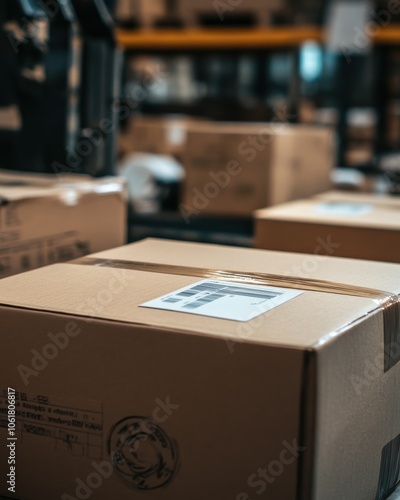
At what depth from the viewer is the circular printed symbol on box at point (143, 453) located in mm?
869

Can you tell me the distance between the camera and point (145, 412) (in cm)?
87

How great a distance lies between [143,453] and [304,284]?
34 cm

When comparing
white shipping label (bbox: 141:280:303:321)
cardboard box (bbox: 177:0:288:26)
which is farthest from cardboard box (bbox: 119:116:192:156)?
white shipping label (bbox: 141:280:303:321)

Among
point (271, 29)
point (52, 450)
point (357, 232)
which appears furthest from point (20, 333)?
point (271, 29)

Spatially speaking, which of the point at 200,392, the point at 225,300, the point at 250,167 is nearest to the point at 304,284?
the point at 225,300

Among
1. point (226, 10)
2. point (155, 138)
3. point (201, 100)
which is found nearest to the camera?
point (155, 138)

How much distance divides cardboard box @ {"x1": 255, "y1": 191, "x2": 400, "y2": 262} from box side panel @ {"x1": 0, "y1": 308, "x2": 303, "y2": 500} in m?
0.80

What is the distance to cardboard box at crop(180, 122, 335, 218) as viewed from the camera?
2.68m

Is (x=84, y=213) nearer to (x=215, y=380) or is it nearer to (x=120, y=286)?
(x=120, y=286)

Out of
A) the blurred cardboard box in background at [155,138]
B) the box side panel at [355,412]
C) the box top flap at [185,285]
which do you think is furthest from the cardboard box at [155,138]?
the box side panel at [355,412]

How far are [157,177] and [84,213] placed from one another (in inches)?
60.1

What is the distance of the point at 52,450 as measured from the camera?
927 mm

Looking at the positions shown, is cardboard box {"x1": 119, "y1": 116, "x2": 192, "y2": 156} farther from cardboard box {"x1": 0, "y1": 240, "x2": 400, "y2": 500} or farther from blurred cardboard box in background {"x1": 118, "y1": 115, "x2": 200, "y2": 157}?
cardboard box {"x1": 0, "y1": 240, "x2": 400, "y2": 500}

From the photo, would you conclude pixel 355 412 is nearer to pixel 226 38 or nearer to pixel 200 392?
pixel 200 392
